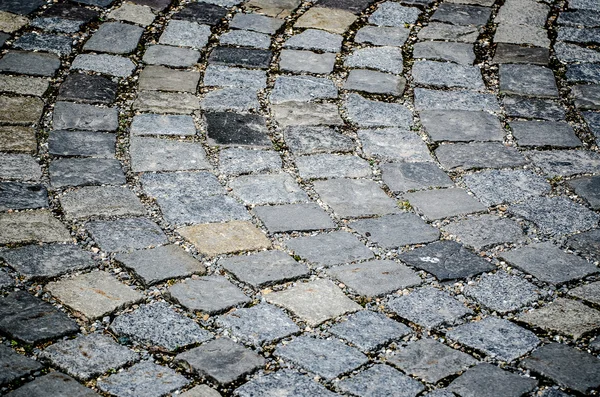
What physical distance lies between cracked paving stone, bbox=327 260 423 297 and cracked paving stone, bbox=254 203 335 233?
0.33 metres

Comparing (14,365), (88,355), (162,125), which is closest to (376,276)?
(88,355)

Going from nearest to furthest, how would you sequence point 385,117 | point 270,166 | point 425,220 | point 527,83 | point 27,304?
1. point 27,304
2. point 425,220
3. point 270,166
4. point 385,117
5. point 527,83

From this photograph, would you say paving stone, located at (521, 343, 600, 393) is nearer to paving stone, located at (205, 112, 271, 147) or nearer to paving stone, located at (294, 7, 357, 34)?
paving stone, located at (205, 112, 271, 147)

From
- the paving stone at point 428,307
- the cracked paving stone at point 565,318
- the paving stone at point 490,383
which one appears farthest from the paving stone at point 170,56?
the paving stone at point 490,383

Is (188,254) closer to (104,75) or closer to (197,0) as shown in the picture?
(104,75)

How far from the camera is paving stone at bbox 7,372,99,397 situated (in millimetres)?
2340

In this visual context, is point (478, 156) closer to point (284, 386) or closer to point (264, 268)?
point (264, 268)

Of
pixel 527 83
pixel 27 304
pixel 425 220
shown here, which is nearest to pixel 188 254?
pixel 27 304

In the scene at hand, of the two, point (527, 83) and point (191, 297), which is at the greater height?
point (527, 83)

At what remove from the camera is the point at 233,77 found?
4.52 m

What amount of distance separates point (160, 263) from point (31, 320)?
0.59 metres

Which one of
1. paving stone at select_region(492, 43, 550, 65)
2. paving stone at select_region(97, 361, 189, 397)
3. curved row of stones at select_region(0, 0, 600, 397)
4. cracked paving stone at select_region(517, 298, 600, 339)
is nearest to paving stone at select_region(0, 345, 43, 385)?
curved row of stones at select_region(0, 0, 600, 397)

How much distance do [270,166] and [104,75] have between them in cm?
133

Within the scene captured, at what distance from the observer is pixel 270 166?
3826 millimetres
